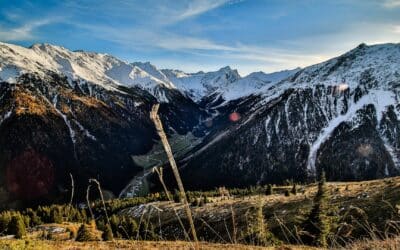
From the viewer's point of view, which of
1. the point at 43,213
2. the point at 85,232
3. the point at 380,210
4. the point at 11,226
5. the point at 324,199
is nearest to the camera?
the point at 85,232

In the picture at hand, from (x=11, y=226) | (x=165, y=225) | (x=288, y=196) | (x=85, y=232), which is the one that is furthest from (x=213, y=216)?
(x=85, y=232)

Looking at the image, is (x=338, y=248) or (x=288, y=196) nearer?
(x=338, y=248)

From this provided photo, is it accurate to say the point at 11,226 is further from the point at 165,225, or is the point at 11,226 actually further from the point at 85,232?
the point at 165,225


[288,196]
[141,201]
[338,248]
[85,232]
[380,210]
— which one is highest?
[338,248]

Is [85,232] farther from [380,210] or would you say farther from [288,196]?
[288,196]

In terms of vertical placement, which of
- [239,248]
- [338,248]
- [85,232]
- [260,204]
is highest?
[260,204]

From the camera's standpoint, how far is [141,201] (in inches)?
5743

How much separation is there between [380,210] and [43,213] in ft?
292

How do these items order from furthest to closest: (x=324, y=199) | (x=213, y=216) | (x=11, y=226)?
1. (x=213, y=216)
2. (x=11, y=226)
3. (x=324, y=199)

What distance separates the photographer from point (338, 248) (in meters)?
7.36

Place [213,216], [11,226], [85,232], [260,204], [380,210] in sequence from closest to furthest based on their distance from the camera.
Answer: [260,204]
[85,232]
[11,226]
[380,210]
[213,216]

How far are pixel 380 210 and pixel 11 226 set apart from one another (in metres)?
44.7

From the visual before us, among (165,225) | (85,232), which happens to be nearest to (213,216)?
(165,225)

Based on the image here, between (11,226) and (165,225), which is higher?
(11,226)
